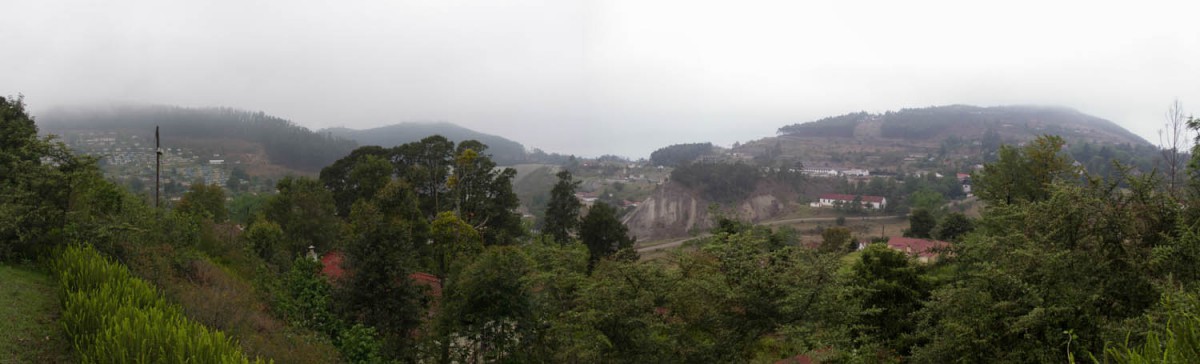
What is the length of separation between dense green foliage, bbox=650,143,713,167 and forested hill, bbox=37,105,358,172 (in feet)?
235

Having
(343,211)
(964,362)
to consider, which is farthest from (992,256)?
(343,211)

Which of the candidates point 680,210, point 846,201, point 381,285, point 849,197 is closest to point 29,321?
point 381,285

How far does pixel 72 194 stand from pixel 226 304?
3.85 m

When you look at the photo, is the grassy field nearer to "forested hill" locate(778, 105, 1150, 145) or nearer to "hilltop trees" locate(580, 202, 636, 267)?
"hilltop trees" locate(580, 202, 636, 267)

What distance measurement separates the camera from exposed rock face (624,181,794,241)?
73000 mm

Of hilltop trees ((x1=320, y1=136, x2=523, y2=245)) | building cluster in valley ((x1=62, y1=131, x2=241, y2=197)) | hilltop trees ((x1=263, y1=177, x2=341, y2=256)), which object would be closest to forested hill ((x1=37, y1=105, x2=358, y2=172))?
building cluster in valley ((x1=62, y1=131, x2=241, y2=197))

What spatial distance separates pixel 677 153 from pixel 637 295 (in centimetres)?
13335

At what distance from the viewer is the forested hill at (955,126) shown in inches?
5697

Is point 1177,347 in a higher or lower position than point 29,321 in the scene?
higher

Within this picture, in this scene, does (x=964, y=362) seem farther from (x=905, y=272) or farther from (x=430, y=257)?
(x=430, y=257)

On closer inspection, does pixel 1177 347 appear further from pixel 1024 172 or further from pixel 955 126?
pixel 955 126

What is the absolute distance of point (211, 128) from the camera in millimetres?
112812

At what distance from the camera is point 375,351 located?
35.2 ft

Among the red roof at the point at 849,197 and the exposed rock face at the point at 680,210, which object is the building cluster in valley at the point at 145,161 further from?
the red roof at the point at 849,197
